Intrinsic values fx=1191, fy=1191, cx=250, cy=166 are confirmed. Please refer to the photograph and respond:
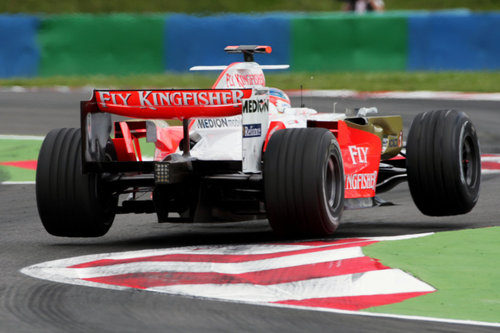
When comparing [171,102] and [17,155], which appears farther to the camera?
[17,155]

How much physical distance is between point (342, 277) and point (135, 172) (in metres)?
2.25

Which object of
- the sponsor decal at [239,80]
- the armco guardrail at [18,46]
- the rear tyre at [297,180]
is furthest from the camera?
the armco guardrail at [18,46]

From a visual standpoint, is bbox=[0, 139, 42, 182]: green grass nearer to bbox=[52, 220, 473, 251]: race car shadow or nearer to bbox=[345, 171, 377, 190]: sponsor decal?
bbox=[52, 220, 473, 251]: race car shadow

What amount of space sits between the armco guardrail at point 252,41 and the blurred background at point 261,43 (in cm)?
2

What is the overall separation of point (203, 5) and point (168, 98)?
2577cm

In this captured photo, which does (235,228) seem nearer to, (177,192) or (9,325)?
(177,192)

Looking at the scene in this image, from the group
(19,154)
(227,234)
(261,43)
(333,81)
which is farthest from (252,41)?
(227,234)

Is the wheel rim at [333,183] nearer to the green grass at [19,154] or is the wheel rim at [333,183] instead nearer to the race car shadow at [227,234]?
the race car shadow at [227,234]

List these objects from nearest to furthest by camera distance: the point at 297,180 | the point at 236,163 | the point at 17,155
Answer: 1. the point at 297,180
2. the point at 236,163
3. the point at 17,155

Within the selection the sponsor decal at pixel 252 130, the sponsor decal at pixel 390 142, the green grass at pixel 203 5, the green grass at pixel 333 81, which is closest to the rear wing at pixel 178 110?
the sponsor decal at pixel 252 130

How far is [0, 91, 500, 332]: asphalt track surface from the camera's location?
5.73 m

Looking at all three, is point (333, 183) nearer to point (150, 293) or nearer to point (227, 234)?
point (227, 234)

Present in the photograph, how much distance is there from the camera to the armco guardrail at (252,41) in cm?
2388

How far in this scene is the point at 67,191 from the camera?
8328mm
